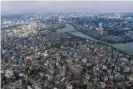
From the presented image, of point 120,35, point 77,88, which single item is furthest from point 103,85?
point 120,35

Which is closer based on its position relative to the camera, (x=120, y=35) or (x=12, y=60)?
(x=12, y=60)

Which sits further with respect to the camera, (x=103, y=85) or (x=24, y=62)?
(x=24, y=62)

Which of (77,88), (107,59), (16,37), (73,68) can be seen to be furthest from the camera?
(16,37)

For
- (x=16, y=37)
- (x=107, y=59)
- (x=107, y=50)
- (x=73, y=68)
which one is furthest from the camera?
(x=16, y=37)

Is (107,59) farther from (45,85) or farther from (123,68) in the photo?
(45,85)

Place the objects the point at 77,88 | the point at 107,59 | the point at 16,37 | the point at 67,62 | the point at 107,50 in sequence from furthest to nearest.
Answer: the point at 16,37 < the point at 107,50 < the point at 107,59 < the point at 67,62 < the point at 77,88

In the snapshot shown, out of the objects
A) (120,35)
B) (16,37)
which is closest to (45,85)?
(16,37)

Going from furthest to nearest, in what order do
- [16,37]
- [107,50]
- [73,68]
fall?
[16,37] < [107,50] < [73,68]

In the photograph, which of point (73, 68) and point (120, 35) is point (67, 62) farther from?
point (120, 35)

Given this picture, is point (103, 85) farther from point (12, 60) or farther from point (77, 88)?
point (12, 60)
